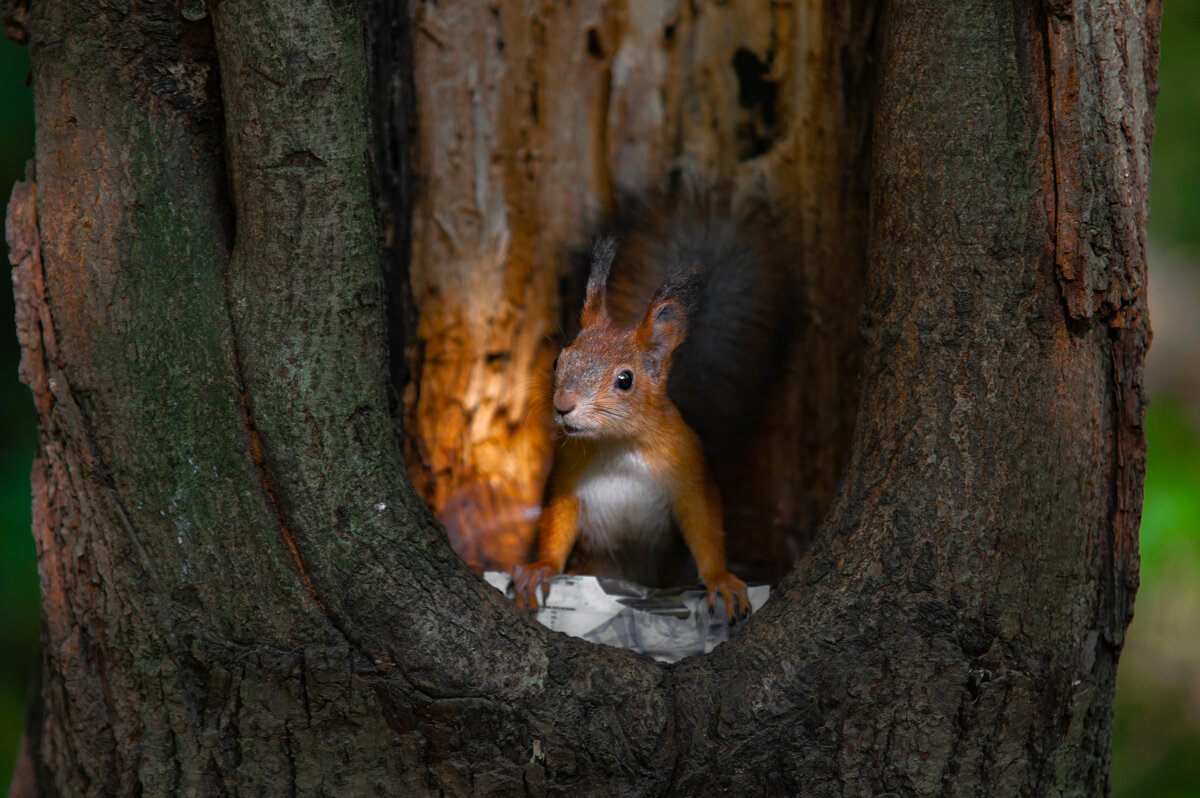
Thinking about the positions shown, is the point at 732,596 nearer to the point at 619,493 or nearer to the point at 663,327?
the point at 619,493

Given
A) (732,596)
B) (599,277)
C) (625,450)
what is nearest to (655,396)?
(625,450)

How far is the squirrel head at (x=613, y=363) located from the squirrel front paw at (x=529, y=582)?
0.92 ft

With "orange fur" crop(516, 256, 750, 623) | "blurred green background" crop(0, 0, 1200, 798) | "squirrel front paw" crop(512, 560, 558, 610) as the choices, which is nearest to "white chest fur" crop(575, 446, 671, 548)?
"orange fur" crop(516, 256, 750, 623)

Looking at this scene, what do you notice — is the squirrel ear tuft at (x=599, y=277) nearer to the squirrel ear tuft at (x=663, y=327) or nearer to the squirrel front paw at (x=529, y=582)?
the squirrel ear tuft at (x=663, y=327)

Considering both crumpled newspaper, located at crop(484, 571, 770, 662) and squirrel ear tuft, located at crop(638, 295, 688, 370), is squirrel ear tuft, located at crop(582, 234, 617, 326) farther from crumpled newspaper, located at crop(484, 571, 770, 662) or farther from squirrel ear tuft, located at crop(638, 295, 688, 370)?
crumpled newspaper, located at crop(484, 571, 770, 662)

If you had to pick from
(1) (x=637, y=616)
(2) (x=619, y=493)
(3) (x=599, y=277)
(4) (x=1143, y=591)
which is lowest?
(4) (x=1143, y=591)

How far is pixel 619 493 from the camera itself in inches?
78.2

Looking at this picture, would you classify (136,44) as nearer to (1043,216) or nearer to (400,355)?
(400,355)

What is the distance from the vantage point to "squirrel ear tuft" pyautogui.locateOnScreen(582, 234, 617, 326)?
6.08ft

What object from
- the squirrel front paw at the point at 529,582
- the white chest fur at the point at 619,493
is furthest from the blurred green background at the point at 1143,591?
the squirrel front paw at the point at 529,582

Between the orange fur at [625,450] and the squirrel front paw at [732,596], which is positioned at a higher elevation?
the orange fur at [625,450]

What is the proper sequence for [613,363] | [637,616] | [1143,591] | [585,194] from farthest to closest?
[1143,591] → [585,194] → [613,363] → [637,616]

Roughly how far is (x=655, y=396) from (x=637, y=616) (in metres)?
0.46

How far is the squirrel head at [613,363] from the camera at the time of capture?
182cm
